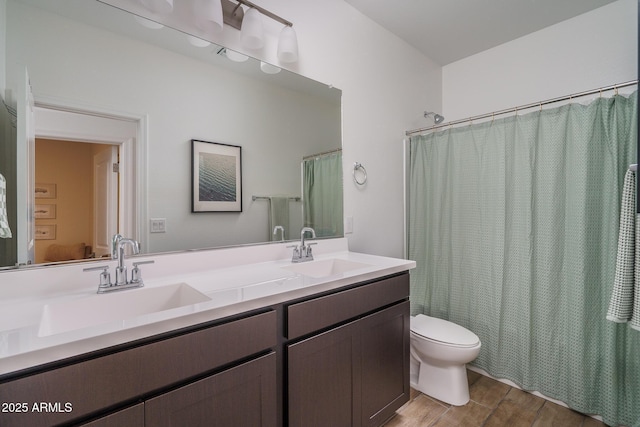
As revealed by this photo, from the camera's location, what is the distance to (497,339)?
2021 mm

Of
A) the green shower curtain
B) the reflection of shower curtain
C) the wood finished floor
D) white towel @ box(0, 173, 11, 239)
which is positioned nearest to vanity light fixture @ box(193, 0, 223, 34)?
the reflection of shower curtain

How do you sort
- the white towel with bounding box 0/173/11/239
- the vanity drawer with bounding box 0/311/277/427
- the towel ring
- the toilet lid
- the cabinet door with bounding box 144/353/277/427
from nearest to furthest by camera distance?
the vanity drawer with bounding box 0/311/277/427, the cabinet door with bounding box 144/353/277/427, the white towel with bounding box 0/173/11/239, the toilet lid, the towel ring

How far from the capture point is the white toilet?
1.72 meters

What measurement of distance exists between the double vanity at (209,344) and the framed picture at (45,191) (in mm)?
267

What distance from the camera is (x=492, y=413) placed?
171 cm

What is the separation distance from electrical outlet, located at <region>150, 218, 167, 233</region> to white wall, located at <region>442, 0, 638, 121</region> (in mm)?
2625

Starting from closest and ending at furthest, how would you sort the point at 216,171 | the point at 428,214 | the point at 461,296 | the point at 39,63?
the point at 39,63, the point at 216,171, the point at 461,296, the point at 428,214

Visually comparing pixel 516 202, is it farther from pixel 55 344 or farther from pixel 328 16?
pixel 55 344

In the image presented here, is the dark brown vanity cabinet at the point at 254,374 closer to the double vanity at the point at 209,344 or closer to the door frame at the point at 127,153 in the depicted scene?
the double vanity at the point at 209,344

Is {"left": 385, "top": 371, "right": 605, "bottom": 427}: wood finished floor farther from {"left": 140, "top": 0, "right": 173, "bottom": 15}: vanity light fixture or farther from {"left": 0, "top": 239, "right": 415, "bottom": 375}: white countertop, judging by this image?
{"left": 140, "top": 0, "right": 173, "bottom": 15}: vanity light fixture

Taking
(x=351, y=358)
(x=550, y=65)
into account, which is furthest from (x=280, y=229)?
(x=550, y=65)

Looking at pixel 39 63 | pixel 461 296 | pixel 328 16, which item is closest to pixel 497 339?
pixel 461 296

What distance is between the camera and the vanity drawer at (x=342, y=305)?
1.13 meters

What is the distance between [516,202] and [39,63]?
2473 mm
